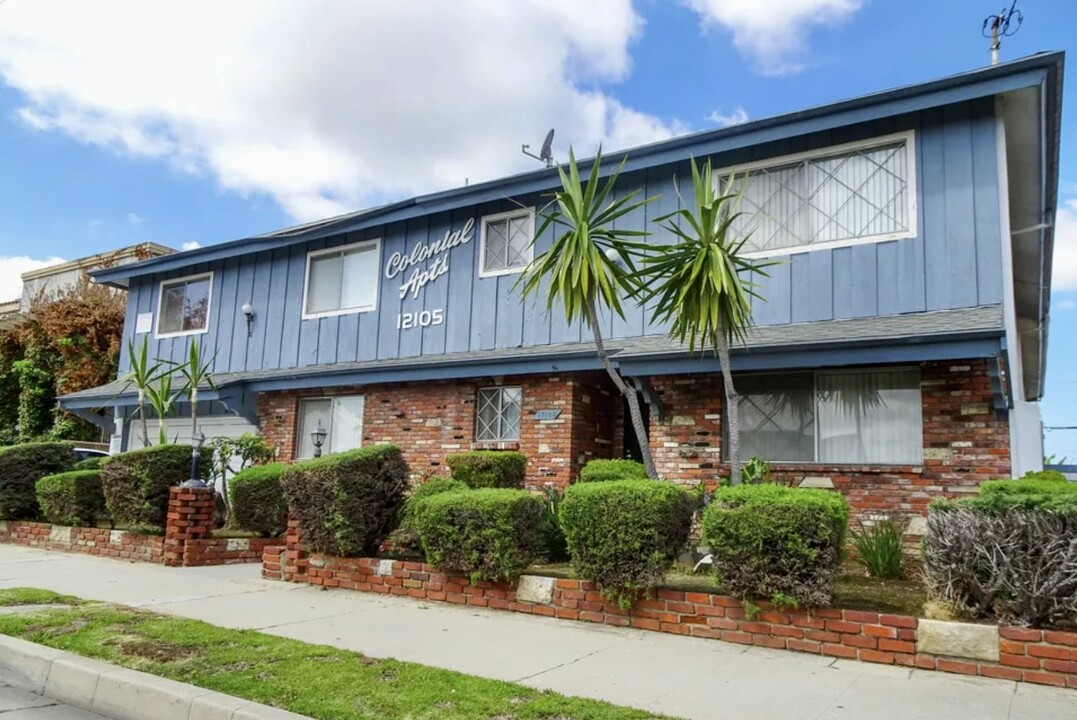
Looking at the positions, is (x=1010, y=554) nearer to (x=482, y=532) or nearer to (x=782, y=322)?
(x=482, y=532)

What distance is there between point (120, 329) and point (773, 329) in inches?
761

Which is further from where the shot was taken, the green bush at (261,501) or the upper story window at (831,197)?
the green bush at (261,501)

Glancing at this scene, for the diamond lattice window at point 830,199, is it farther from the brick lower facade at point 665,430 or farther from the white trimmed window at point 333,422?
the white trimmed window at point 333,422

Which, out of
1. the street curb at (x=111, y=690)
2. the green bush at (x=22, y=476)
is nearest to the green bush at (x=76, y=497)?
the green bush at (x=22, y=476)

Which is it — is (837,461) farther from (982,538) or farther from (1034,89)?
(1034,89)

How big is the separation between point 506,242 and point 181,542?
241 inches

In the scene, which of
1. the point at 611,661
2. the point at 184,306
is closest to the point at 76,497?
the point at 184,306

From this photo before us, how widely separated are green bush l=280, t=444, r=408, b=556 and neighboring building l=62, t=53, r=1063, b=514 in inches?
119

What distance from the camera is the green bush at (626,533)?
6145 millimetres

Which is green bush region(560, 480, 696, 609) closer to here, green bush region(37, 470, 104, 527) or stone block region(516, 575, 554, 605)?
stone block region(516, 575, 554, 605)

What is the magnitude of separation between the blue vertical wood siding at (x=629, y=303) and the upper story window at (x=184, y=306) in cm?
20

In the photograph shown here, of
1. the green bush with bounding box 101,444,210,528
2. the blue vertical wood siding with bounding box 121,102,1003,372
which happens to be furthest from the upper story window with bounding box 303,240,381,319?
the green bush with bounding box 101,444,210,528

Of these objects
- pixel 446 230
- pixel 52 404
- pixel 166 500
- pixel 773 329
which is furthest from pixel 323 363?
pixel 52 404

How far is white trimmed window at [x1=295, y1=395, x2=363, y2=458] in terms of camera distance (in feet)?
43.3
